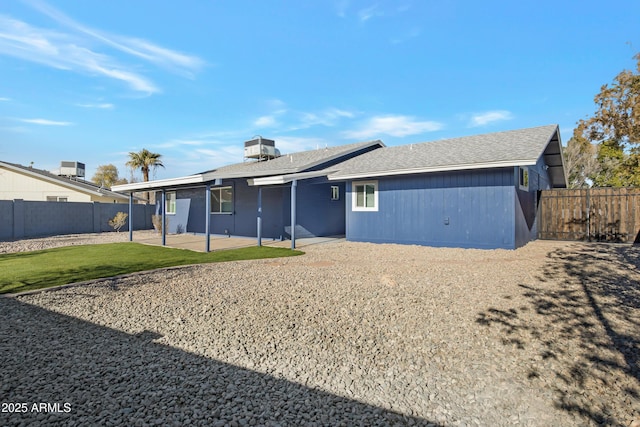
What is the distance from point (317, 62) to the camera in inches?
680

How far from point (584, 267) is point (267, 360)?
7.51 meters

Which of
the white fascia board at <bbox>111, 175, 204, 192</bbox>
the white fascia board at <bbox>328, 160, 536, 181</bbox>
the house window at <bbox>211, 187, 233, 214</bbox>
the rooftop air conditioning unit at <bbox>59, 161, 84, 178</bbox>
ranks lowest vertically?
the house window at <bbox>211, 187, 233, 214</bbox>

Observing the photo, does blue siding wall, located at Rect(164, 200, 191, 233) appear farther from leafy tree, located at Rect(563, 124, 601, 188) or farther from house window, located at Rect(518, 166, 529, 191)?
leafy tree, located at Rect(563, 124, 601, 188)

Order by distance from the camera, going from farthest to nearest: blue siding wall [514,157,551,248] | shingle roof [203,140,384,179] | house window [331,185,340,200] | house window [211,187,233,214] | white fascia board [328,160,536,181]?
house window [211,187,233,214] → house window [331,185,340,200] → shingle roof [203,140,384,179] → blue siding wall [514,157,551,248] → white fascia board [328,160,536,181]

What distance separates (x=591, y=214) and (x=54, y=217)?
25352 millimetres

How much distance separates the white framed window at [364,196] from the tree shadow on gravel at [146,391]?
10231mm

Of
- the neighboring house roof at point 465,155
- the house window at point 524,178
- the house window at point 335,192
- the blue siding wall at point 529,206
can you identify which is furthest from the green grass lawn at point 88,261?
the house window at point 524,178

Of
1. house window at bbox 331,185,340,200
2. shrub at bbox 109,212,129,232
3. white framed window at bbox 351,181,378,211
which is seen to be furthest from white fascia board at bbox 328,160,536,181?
shrub at bbox 109,212,129,232

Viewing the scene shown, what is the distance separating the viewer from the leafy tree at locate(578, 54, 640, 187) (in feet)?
58.9

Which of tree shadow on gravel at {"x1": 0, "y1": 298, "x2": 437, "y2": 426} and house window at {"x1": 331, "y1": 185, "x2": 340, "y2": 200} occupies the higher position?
house window at {"x1": 331, "y1": 185, "x2": 340, "y2": 200}

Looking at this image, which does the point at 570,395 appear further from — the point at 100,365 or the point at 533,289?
the point at 100,365

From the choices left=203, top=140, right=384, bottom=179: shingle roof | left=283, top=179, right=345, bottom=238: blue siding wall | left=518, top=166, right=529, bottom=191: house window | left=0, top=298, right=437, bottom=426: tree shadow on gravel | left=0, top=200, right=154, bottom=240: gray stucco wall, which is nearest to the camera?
left=0, top=298, right=437, bottom=426: tree shadow on gravel

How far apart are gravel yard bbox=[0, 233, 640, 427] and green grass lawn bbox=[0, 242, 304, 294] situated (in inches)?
43.5

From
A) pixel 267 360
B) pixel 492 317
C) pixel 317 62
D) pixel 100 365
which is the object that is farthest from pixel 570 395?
pixel 317 62
